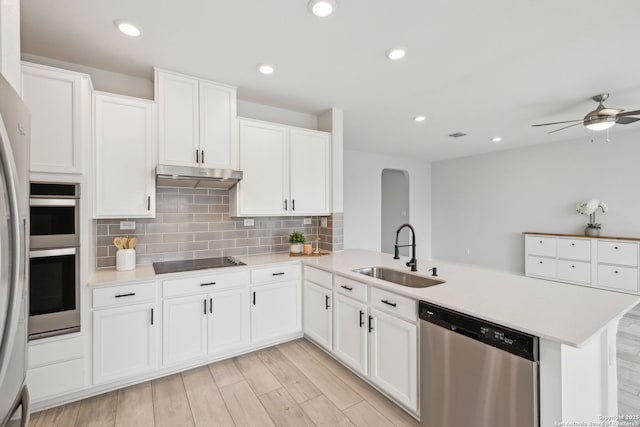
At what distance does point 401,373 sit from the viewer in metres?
1.91

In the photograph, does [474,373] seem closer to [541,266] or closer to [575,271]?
[575,271]

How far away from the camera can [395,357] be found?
1.96 metres

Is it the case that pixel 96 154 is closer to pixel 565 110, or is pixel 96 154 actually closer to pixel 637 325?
pixel 565 110

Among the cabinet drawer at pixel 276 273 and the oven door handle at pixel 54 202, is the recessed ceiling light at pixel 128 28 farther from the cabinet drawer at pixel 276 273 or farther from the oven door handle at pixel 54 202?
the cabinet drawer at pixel 276 273

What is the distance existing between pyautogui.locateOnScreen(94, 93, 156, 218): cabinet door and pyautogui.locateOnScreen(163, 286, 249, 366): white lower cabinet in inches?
34.6

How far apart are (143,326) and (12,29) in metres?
2.03

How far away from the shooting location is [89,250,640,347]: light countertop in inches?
50.7

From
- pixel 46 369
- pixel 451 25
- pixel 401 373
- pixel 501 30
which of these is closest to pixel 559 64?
pixel 501 30

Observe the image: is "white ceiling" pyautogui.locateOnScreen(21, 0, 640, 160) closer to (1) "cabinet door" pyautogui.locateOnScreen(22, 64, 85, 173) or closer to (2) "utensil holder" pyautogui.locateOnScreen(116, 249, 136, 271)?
(1) "cabinet door" pyautogui.locateOnScreen(22, 64, 85, 173)

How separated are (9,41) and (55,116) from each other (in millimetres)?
1335

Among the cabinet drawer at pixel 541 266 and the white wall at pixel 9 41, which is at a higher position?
the white wall at pixel 9 41

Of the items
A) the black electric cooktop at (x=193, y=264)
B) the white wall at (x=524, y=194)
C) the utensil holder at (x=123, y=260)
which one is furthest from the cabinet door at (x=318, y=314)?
the white wall at (x=524, y=194)

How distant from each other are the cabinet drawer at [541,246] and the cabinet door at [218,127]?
576 centimetres

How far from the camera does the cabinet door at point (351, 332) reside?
2.23m
